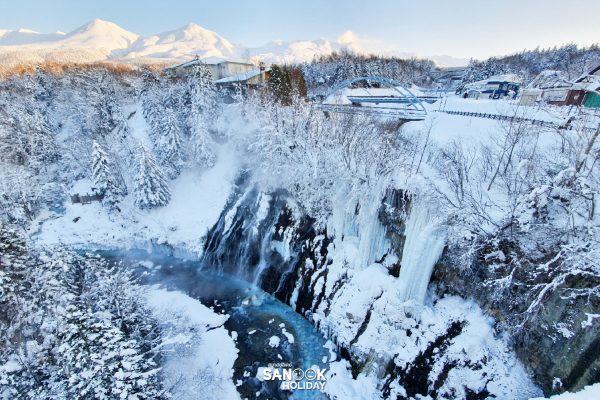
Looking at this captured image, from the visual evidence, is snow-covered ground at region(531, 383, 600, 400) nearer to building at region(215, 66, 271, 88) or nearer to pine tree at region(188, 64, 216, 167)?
pine tree at region(188, 64, 216, 167)

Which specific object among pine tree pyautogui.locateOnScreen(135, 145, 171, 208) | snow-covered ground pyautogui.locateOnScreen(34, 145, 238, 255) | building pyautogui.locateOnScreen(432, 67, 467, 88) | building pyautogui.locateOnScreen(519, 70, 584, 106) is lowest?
snow-covered ground pyautogui.locateOnScreen(34, 145, 238, 255)

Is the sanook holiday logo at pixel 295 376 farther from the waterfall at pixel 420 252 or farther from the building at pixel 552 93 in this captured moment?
the building at pixel 552 93

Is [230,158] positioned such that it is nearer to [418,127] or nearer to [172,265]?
[172,265]

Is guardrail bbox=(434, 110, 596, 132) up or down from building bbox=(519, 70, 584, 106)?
down

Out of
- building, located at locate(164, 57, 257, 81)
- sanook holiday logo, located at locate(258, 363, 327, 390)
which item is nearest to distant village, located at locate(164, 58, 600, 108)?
building, located at locate(164, 57, 257, 81)

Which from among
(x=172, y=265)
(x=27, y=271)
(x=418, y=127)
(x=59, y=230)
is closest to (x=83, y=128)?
(x=59, y=230)

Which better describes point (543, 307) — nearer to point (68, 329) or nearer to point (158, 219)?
point (68, 329)
